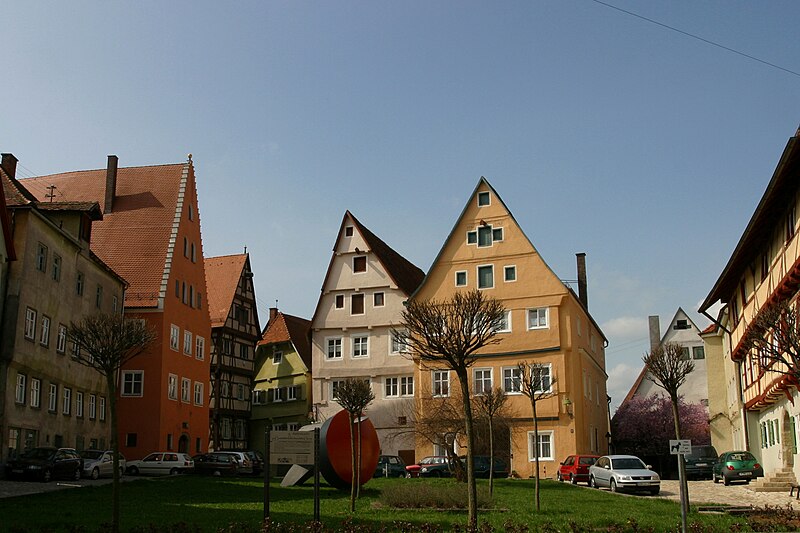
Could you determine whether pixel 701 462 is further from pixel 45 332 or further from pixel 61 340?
pixel 45 332

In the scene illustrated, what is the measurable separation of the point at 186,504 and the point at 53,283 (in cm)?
1887

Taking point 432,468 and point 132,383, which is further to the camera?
point 132,383

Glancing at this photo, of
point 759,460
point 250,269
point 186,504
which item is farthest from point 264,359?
point 186,504

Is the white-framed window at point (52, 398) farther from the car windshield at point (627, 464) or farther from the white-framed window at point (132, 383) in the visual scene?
the car windshield at point (627, 464)

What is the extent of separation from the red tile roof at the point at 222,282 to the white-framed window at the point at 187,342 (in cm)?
877

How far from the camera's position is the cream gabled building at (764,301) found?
2695cm

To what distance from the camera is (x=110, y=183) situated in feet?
188

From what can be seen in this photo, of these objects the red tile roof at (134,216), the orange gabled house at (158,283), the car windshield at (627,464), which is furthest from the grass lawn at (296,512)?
the red tile roof at (134,216)

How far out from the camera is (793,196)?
27312 millimetres

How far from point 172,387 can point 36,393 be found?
14182mm

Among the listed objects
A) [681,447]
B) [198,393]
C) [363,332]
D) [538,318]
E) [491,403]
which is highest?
[363,332]

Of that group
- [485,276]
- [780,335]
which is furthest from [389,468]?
[780,335]

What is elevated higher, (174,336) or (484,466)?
(174,336)

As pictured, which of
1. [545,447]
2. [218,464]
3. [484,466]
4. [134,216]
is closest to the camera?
[484,466]
